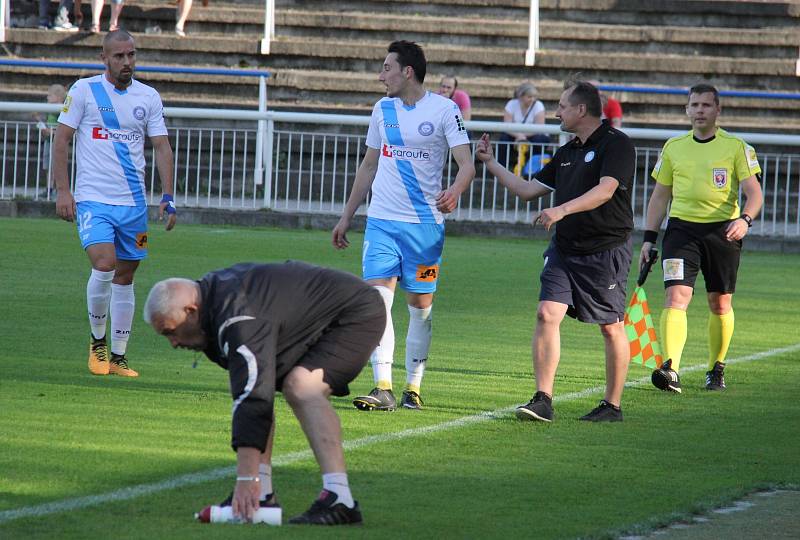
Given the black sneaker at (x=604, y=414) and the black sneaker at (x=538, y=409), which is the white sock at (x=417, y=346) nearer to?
the black sneaker at (x=538, y=409)

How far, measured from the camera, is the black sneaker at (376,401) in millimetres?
8875

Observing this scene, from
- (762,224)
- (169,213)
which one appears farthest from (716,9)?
(169,213)

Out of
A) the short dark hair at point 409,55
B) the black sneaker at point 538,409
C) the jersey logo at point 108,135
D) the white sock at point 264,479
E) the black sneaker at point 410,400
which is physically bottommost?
the black sneaker at point 410,400

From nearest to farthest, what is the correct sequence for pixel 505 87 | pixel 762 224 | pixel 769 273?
pixel 769 273 < pixel 762 224 < pixel 505 87

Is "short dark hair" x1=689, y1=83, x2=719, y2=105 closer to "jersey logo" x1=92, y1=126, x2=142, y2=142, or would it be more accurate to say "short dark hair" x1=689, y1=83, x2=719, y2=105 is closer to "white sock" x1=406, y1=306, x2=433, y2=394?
"white sock" x1=406, y1=306, x2=433, y2=394

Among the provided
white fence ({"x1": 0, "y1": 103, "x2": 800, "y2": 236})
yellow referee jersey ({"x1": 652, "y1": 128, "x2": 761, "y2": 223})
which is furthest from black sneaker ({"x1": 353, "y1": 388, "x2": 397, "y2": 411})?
white fence ({"x1": 0, "y1": 103, "x2": 800, "y2": 236})

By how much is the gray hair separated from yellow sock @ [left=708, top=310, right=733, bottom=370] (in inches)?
222

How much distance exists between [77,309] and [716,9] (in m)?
17.3

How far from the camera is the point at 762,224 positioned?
70.7ft

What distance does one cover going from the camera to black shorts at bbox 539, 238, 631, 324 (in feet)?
28.9

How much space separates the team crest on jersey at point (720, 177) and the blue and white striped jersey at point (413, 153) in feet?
6.85

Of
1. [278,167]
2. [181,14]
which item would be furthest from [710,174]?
[181,14]

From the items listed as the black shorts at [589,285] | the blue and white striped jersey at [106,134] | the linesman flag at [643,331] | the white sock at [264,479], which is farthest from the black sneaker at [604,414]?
the blue and white striped jersey at [106,134]

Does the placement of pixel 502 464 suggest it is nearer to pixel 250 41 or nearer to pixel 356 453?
pixel 356 453
